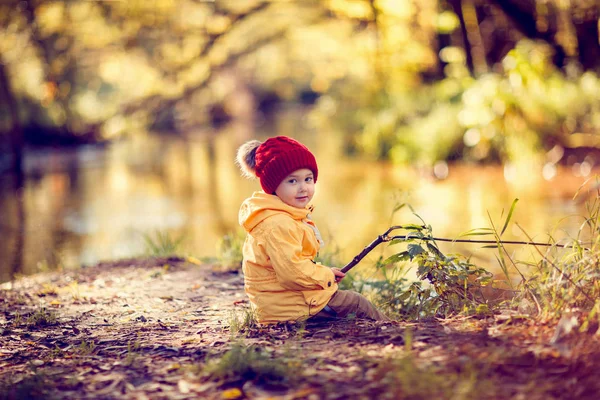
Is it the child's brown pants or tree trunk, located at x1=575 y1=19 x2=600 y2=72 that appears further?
tree trunk, located at x1=575 y1=19 x2=600 y2=72

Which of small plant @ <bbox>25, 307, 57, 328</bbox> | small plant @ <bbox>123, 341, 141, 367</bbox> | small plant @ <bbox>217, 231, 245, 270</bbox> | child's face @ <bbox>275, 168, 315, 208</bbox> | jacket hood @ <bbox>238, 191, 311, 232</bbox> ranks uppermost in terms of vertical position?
child's face @ <bbox>275, 168, 315, 208</bbox>

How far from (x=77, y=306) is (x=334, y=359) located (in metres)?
2.68

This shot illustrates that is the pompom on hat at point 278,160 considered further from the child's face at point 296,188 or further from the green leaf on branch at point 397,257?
the green leaf on branch at point 397,257

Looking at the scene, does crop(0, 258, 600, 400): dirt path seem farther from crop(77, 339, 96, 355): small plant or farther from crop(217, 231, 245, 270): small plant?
crop(217, 231, 245, 270): small plant

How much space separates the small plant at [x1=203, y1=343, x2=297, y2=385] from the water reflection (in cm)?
329

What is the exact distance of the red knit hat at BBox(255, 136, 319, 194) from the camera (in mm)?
4074

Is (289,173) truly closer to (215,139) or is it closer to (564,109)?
(564,109)

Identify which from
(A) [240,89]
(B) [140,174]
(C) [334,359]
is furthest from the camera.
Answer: (A) [240,89]

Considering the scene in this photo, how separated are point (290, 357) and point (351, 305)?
2.95 ft

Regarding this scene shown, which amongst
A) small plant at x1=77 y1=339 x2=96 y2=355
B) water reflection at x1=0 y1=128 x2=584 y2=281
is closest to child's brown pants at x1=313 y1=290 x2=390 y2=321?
small plant at x1=77 y1=339 x2=96 y2=355

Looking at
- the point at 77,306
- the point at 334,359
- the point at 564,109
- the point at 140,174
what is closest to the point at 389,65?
the point at 564,109

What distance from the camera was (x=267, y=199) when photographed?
4129 millimetres

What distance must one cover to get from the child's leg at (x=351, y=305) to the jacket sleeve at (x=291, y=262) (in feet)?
0.61

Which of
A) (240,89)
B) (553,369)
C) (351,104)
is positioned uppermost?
(240,89)
